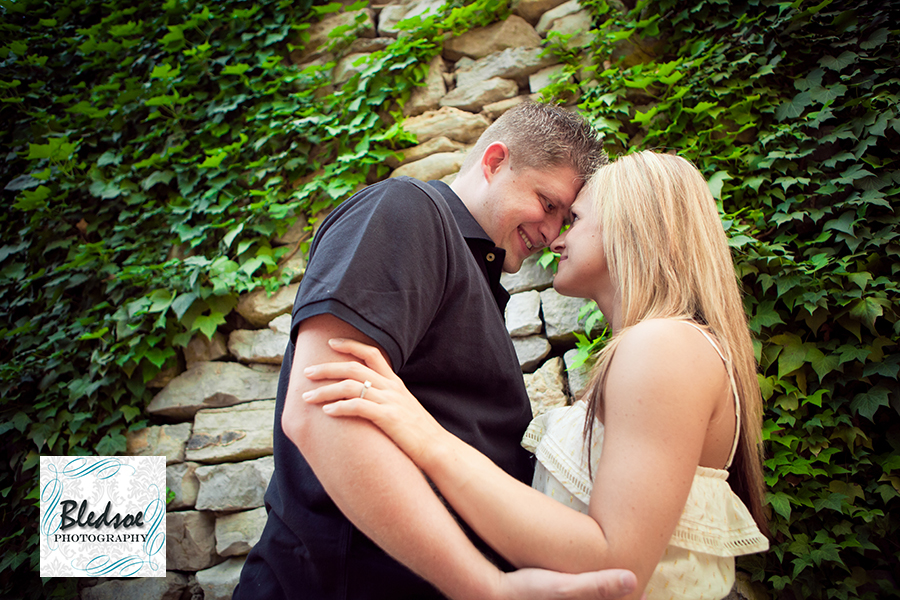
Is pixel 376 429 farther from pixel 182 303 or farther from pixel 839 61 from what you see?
pixel 839 61

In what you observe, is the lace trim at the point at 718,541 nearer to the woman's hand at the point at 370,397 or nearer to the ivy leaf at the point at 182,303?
the woman's hand at the point at 370,397

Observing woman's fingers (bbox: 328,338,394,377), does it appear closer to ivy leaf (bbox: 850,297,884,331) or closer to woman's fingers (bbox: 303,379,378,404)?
woman's fingers (bbox: 303,379,378,404)

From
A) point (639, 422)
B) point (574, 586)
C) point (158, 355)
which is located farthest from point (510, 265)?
point (158, 355)

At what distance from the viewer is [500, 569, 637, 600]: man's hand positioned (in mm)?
825

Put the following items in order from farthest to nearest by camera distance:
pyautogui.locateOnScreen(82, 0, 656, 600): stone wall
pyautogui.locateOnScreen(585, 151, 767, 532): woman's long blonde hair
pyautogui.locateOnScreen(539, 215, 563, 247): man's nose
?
pyautogui.locateOnScreen(82, 0, 656, 600): stone wall
pyautogui.locateOnScreen(539, 215, 563, 247): man's nose
pyautogui.locateOnScreen(585, 151, 767, 532): woman's long blonde hair

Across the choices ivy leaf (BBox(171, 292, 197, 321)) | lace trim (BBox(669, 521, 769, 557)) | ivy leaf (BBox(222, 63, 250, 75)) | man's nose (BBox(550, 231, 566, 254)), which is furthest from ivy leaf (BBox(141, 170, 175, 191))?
lace trim (BBox(669, 521, 769, 557))

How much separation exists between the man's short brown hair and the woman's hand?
1084 mm

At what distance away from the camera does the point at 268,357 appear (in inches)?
101

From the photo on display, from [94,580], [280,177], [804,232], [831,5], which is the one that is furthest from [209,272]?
[831,5]

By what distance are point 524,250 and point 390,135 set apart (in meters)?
1.32

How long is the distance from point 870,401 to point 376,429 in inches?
74.4

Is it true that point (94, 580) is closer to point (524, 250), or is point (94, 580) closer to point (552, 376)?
point (552, 376)

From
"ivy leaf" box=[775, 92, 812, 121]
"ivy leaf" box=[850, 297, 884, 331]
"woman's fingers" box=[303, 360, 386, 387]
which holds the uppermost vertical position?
"ivy leaf" box=[775, 92, 812, 121]

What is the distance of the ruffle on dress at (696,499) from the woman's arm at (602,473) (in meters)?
0.19
